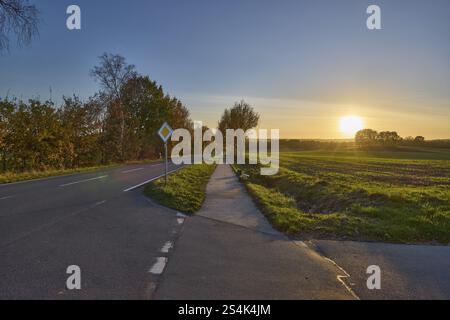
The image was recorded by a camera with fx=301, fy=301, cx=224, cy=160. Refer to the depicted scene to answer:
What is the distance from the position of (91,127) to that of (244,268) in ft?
A: 94.0

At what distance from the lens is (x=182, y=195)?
448 inches

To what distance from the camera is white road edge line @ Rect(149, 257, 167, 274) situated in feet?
14.4

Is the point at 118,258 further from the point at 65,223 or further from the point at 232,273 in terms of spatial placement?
the point at 65,223

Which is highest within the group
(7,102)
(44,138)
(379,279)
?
(7,102)

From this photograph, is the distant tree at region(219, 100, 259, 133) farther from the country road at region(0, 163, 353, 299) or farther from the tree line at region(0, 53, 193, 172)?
the country road at region(0, 163, 353, 299)

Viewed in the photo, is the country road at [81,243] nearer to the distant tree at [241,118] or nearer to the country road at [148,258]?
the country road at [148,258]

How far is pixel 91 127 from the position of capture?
2950 cm

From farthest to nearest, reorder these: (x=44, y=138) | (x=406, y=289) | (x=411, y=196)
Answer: (x=44, y=138)
(x=411, y=196)
(x=406, y=289)

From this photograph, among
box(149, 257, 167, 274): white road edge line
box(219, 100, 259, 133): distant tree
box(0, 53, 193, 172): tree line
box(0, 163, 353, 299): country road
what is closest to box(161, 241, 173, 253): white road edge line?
box(0, 163, 353, 299): country road

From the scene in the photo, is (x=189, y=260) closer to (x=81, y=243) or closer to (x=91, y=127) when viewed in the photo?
(x=81, y=243)

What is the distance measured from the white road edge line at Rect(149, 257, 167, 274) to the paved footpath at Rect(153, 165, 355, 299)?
0.09 metres

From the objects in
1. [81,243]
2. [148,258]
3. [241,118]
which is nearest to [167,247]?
[148,258]

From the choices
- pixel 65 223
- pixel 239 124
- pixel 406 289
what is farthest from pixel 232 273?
pixel 239 124
